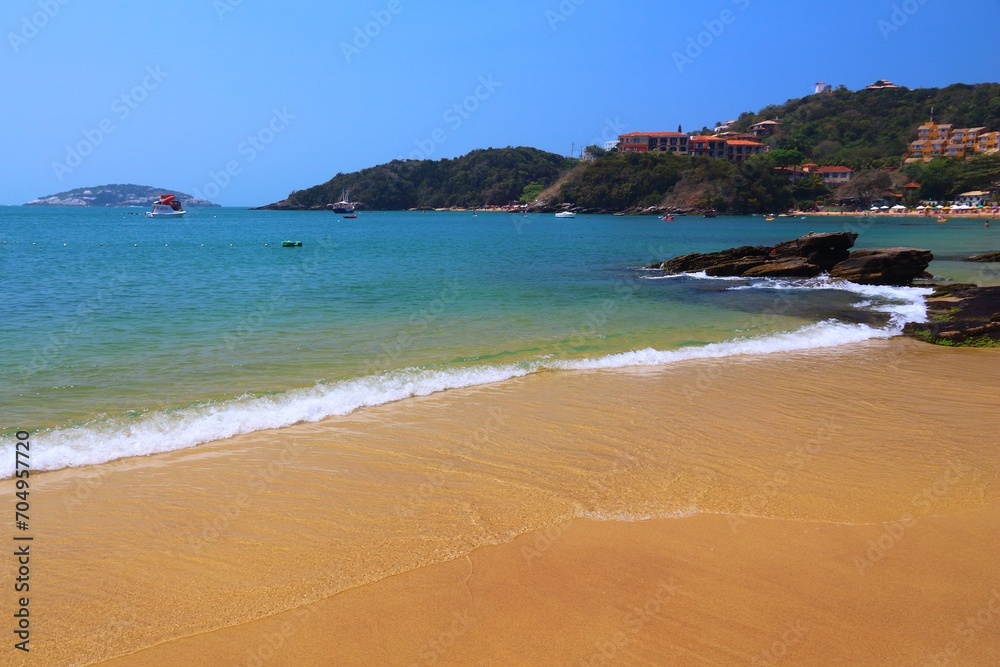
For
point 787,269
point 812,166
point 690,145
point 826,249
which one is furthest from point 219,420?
point 690,145

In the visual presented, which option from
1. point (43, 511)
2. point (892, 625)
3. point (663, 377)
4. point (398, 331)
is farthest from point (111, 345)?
A: point (892, 625)

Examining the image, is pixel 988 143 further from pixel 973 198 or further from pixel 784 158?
pixel 784 158

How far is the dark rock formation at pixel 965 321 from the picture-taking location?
572 inches

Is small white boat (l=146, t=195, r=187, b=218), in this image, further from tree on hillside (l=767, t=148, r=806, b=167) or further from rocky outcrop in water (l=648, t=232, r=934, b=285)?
tree on hillside (l=767, t=148, r=806, b=167)

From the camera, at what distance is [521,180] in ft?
646

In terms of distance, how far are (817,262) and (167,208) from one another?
135 m

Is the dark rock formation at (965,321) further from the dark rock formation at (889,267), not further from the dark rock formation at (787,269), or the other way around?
the dark rock formation at (787,269)

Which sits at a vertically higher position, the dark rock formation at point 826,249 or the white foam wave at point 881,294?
the dark rock formation at point 826,249

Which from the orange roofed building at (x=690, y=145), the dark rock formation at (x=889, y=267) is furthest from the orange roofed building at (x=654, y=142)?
the dark rock formation at (x=889, y=267)

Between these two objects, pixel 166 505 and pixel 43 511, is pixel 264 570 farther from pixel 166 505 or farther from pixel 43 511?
pixel 43 511

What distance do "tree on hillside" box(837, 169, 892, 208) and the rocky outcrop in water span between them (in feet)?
388

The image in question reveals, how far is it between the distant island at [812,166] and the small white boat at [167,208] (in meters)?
85.8

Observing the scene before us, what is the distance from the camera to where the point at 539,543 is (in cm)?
538

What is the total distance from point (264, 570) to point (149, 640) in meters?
0.95
